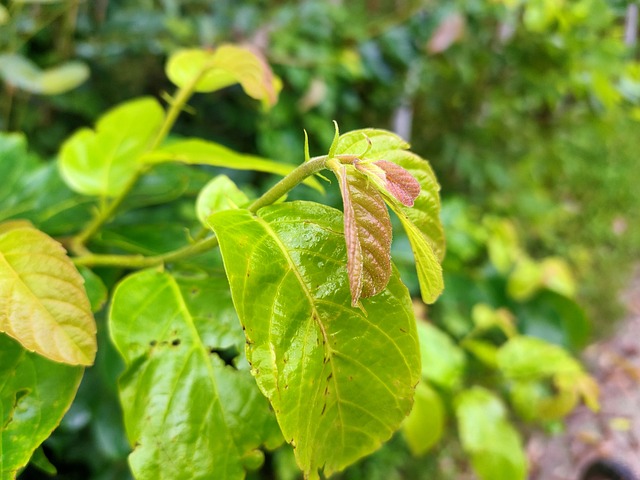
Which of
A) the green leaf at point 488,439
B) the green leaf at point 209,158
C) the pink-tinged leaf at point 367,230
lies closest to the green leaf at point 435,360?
the green leaf at point 488,439

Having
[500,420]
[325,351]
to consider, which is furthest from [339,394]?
[500,420]

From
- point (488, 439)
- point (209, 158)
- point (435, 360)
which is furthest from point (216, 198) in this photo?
point (488, 439)

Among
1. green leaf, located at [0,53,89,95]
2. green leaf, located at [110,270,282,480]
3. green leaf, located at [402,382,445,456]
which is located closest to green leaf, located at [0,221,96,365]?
green leaf, located at [110,270,282,480]

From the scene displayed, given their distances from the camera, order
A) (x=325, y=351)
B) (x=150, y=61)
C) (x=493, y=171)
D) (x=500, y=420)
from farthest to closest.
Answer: (x=493, y=171), (x=150, y=61), (x=500, y=420), (x=325, y=351)

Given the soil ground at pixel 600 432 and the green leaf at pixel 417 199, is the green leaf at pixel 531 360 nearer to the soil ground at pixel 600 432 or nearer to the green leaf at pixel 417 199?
the soil ground at pixel 600 432

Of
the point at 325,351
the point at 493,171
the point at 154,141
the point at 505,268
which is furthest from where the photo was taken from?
the point at 493,171

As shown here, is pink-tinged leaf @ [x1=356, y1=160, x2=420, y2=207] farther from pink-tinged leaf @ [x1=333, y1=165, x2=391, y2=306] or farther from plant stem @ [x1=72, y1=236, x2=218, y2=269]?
plant stem @ [x1=72, y1=236, x2=218, y2=269]

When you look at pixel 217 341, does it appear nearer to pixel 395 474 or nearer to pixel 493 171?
pixel 395 474
